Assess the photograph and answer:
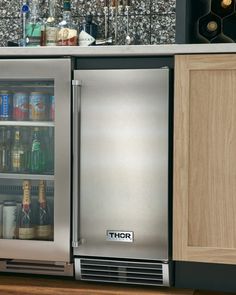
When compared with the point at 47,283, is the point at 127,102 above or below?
above

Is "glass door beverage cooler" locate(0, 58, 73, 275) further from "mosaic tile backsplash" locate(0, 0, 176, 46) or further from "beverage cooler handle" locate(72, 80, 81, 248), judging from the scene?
"mosaic tile backsplash" locate(0, 0, 176, 46)

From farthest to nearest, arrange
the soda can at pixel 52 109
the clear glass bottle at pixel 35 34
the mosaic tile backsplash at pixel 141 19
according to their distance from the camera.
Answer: the mosaic tile backsplash at pixel 141 19, the clear glass bottle at pixel 35 34, the soda can at pixel 52 109

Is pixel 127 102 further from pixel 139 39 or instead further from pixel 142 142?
pixel 139 39

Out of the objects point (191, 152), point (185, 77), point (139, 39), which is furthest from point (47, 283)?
point (139, 39)

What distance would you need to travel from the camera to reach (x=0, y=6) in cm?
357

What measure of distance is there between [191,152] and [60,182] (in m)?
0.53

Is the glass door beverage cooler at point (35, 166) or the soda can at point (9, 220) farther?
the soda can at point (9, 220)

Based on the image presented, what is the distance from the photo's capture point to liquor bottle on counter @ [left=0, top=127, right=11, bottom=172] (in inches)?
118

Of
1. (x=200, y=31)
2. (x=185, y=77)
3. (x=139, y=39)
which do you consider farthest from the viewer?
(x=139, y=39)

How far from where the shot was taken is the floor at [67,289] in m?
2.79

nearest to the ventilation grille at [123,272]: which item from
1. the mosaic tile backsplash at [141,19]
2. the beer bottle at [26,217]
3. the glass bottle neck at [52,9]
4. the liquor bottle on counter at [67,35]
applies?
the beer bottle at [26,217]

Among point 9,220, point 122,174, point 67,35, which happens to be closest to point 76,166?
point 122,174

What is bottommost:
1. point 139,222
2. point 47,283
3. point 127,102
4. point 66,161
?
point 47,283

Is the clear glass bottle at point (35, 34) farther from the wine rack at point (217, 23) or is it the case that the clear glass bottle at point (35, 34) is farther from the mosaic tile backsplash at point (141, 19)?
the wine rack at point (217, 23)
